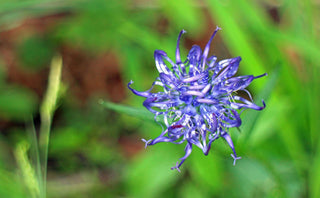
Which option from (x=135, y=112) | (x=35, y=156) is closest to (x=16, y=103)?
(x=35, y=156)

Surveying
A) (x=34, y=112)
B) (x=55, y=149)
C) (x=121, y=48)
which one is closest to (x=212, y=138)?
(x=121, y=48)

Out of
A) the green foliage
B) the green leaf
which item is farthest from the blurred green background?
the green leaf

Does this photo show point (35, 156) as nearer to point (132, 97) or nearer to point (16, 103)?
point (132, 97)

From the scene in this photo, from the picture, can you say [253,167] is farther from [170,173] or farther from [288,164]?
[170,173]

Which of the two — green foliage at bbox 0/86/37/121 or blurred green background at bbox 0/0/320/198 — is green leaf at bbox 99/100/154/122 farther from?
green foliage at bbox 0/86/37/121

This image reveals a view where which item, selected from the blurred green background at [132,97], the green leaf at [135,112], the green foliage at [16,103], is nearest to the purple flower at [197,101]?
the green leaf at [135,112]

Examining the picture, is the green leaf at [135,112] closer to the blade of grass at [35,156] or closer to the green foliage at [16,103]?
the blade of grass at [35,156]

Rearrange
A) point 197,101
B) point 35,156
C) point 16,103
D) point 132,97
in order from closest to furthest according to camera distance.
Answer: point 197,101 → point 35,156 → point 132,97 → point 16,103
